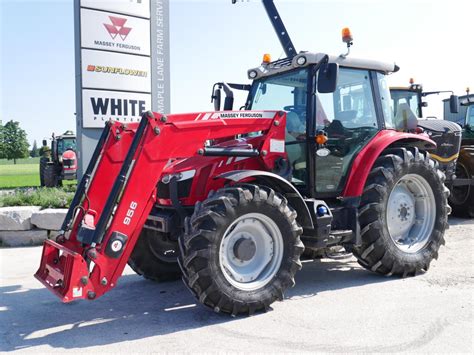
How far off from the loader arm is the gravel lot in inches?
16.0

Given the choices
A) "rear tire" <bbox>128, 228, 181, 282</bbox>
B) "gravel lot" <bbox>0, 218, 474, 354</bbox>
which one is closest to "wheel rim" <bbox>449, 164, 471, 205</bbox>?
"gravel lot" <bbox>0, 218, 474, 354</bbox>

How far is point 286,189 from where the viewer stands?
15.0 feet

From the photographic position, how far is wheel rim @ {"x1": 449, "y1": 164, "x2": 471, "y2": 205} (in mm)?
9680

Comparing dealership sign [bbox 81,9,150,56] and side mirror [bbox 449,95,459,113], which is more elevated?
dealership sign [bbox 81,9,150,56]

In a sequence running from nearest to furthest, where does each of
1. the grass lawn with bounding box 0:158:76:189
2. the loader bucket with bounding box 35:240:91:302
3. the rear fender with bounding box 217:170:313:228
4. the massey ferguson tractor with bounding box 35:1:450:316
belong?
the loader bucket with bounding box 35:240:91:302 → the massey ferguson tractor with bounding box 35:1:450:316 → the rear fender with bounding box 217:170:313:228 → the grass lawn with bounding box 0:158:76:189

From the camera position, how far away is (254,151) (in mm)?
4730

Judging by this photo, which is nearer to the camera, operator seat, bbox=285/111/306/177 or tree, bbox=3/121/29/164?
operator seat, bbox=285/111/306/177

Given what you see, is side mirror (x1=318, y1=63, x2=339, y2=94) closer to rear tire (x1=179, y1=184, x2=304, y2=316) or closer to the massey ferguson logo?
rear tire (x1=179, y1=184, x2=304, y2=316)

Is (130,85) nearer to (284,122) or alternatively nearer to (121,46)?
(121,46)

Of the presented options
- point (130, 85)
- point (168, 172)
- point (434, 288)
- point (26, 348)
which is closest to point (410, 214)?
point (434, 288)

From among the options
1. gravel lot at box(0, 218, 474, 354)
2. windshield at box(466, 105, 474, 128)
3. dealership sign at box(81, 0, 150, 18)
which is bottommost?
gravel lot at box(0, 218, 474, 354)

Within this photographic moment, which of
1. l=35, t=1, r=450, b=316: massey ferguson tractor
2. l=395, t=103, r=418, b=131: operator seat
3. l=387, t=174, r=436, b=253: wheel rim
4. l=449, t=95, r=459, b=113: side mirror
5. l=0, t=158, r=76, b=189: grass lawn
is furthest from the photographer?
l=0, t=158, r=76, b=189: grass lawn

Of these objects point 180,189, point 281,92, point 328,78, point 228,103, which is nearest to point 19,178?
point 228,103

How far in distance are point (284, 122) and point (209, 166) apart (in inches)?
38.7
